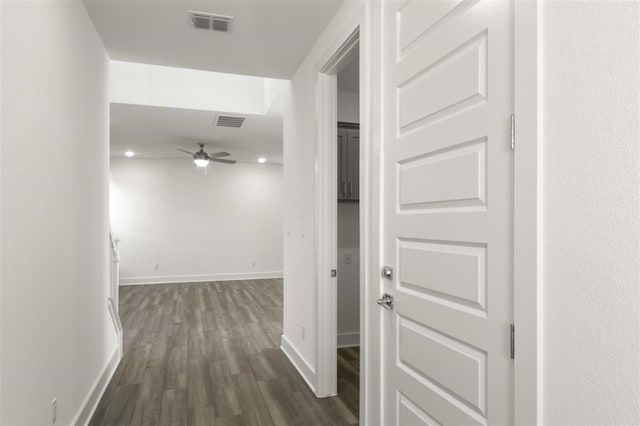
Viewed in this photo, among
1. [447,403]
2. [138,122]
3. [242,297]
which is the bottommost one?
[242,297]

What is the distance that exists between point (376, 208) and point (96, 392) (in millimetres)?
2247

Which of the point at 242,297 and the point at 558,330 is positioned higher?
the point at 558,330

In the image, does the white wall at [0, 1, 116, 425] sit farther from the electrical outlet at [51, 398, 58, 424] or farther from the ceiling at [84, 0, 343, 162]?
the ceiling at [84, 0, 343, 162]

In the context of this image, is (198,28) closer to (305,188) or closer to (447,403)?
(305,188)

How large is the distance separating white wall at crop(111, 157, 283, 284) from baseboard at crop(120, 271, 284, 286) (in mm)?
19

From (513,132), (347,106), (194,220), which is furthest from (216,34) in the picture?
(194,220)

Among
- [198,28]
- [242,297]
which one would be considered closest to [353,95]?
[198,28]

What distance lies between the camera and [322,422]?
2.45m

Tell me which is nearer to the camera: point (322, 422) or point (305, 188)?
point (322, 422)

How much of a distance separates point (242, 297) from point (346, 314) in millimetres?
2910

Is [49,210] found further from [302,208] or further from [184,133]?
[184,133]

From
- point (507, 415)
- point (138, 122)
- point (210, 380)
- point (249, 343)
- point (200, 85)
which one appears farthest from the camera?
point (138, 122)

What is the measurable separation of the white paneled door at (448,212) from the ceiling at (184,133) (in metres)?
3.13

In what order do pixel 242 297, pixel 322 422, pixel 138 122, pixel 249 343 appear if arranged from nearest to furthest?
pixel 322 422
pixel 249 343
pixel 138 122
pixel 242 297
